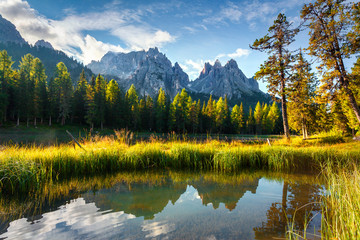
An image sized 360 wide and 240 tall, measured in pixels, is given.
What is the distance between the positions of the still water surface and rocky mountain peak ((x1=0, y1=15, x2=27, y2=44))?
25763 cm

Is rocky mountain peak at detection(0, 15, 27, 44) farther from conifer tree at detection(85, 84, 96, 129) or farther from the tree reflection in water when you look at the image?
the tree reflection in water

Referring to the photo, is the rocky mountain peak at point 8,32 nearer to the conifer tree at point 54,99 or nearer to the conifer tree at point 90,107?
the conifer tree at point 54,99

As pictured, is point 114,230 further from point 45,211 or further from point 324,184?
point 324,184

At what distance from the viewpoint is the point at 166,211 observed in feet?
11.4

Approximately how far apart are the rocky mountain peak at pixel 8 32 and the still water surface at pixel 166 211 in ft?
845

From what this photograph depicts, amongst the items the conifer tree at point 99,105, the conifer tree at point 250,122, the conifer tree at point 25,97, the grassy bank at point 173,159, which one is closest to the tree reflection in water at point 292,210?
the grassy bank at point 173,159

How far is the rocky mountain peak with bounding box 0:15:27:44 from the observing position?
587 feet

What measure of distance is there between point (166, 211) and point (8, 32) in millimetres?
281919

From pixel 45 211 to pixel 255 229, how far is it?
4.02 metres

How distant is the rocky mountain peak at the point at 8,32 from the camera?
179m

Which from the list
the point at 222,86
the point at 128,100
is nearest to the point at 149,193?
the point at 128,100

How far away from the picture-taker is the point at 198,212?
3445 mm

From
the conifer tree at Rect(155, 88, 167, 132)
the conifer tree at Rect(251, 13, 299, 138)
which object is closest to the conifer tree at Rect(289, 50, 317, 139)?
the conifer tree at Rect(251, 13, 299, 138)

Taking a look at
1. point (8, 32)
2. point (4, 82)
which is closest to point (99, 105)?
point (4, 82)
